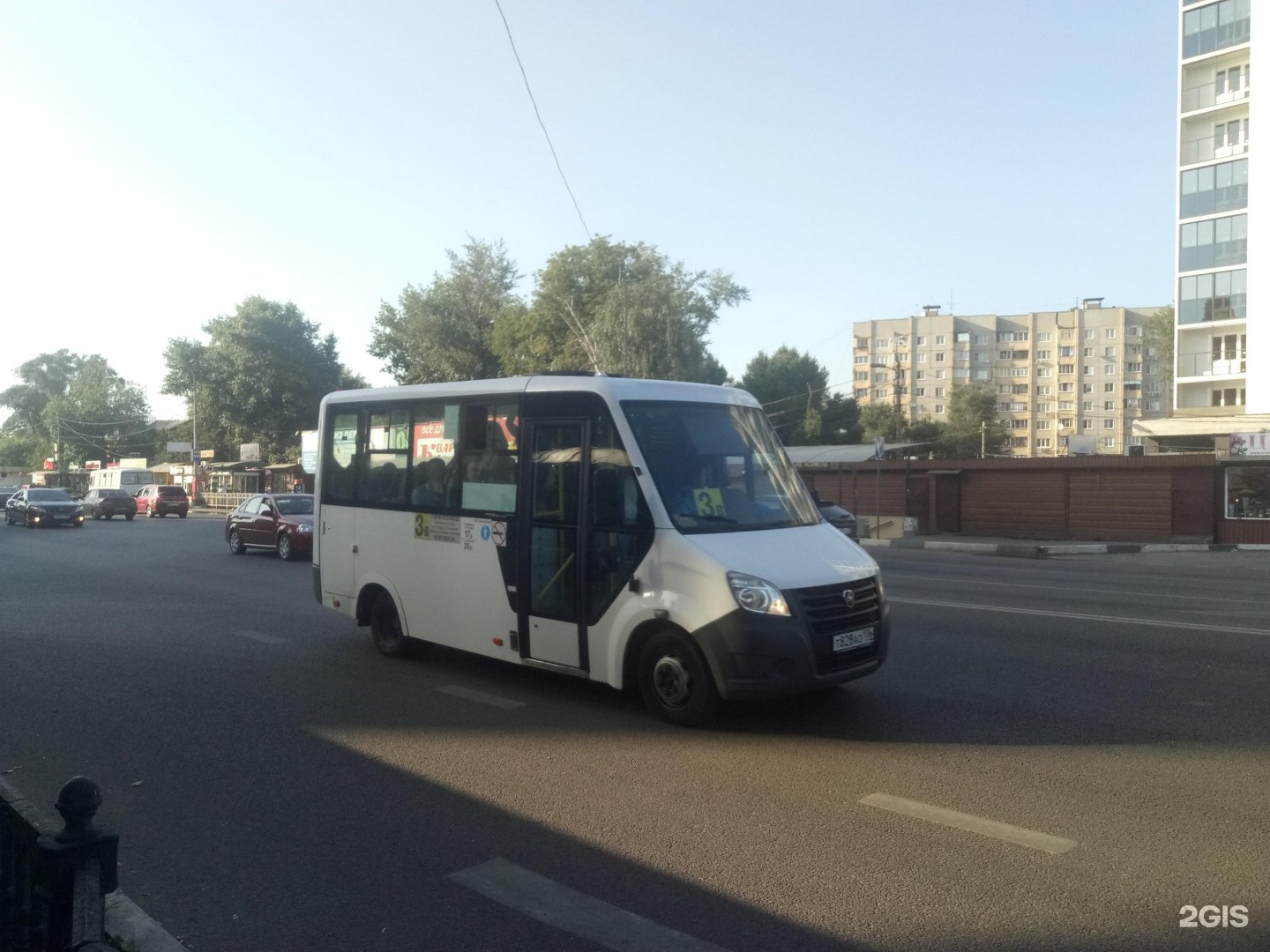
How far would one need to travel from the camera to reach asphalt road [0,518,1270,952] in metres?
4.20

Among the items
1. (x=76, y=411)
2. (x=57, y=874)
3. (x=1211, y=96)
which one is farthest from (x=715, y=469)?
(x=76, y=411)

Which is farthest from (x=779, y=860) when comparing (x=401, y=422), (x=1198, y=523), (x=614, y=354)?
(x=614, y=354)

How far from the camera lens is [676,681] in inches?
275

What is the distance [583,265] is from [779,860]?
49.6m

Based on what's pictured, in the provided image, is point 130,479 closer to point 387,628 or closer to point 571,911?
point 387,628

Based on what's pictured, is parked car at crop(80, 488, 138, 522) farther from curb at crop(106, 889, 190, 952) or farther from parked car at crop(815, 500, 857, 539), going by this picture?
curb at crop(106, 889, 190, 952)

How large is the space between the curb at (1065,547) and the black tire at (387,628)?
2241cm

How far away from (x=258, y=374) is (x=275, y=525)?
5238 cm

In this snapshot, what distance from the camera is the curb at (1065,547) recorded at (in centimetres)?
2856

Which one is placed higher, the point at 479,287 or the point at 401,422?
the point at 479,287

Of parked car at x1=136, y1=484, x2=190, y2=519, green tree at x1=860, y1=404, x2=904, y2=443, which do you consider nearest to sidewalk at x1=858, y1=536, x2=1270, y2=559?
parked car at x1=136, y1=484, x2=190, y2=519

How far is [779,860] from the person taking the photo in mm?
4754

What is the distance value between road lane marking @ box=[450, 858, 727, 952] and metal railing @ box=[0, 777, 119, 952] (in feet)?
5.26

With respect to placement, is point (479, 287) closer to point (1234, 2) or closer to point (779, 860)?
point (1234, 2)
